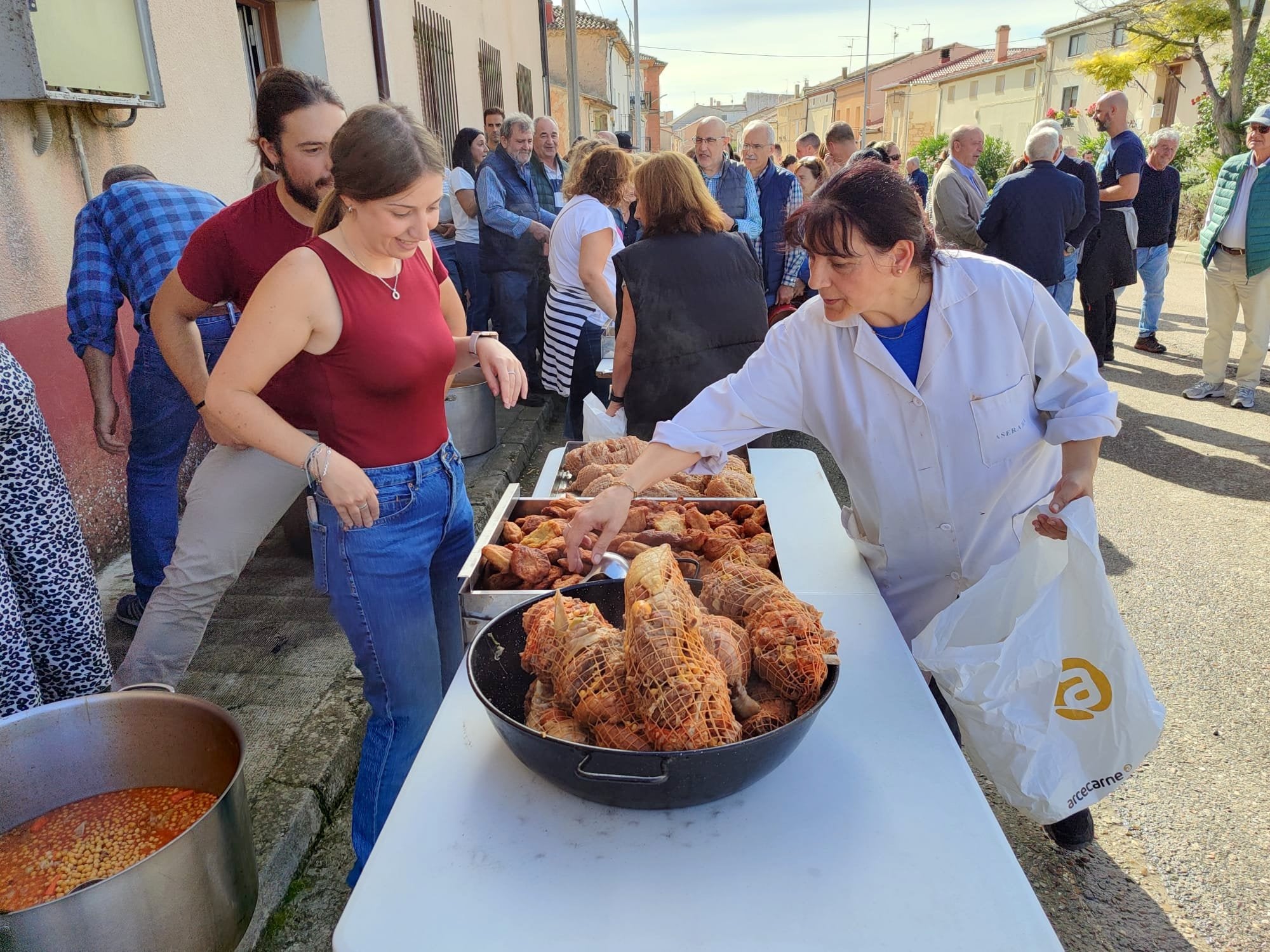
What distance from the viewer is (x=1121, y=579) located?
13.9 ft

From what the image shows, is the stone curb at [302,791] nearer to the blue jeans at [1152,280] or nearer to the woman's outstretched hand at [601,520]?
the woman's outstretched hand at [601,520]

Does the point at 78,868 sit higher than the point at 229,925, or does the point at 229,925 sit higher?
the point at 78,868

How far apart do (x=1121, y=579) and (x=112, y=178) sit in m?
5.05

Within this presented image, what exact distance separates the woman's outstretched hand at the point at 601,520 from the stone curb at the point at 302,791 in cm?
112

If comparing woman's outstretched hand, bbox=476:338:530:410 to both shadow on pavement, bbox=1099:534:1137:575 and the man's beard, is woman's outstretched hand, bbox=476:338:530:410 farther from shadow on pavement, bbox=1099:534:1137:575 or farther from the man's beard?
shadow on pavement, bbox=1099:534:1137:575

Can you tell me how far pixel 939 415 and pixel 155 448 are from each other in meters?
2.99

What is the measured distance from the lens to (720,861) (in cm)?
128

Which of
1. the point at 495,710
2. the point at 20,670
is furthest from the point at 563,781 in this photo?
the point at 20,670

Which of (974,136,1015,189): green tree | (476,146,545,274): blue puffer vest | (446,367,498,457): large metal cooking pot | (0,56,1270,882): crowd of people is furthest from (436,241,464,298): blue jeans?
(974,136,1015,189): green tree

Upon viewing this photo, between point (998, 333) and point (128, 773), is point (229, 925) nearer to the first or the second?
point (128, 773)

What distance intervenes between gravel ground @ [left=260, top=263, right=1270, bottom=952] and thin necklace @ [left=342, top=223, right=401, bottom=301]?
1.70 m

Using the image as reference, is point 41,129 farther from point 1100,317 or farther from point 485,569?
point 1100,317

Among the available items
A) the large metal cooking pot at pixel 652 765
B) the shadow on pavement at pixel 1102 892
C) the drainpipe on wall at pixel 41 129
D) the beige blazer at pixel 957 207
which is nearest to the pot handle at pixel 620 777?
the large metal cooking pot at pixel 652 765

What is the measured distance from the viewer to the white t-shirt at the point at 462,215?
23.7 ft
